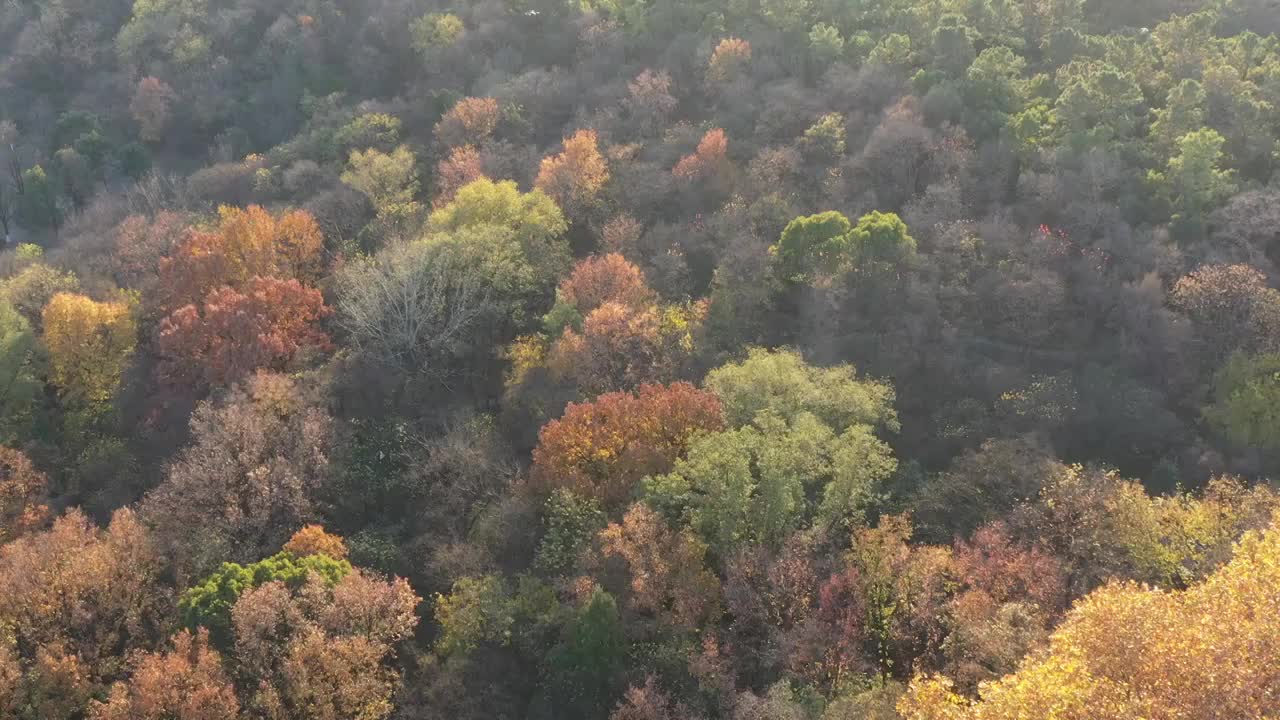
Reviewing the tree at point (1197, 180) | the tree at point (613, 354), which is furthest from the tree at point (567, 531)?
the tree at point (1197, 180)

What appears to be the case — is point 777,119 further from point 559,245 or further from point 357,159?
point 357,159

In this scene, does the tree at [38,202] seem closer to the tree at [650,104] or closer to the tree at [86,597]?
the tree at [650,104]

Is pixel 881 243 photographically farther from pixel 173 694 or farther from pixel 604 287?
pixel 173 694

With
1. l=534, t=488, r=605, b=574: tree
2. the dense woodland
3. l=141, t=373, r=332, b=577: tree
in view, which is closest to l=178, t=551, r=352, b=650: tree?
the dense woodland

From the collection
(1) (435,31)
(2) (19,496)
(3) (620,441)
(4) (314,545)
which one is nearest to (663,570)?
(3) (620,441)

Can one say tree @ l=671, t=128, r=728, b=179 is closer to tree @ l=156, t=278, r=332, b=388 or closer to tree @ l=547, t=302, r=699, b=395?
tree @ l=547, t=302, r=699, b=395

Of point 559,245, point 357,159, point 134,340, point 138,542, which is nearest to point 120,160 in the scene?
point 357,159
